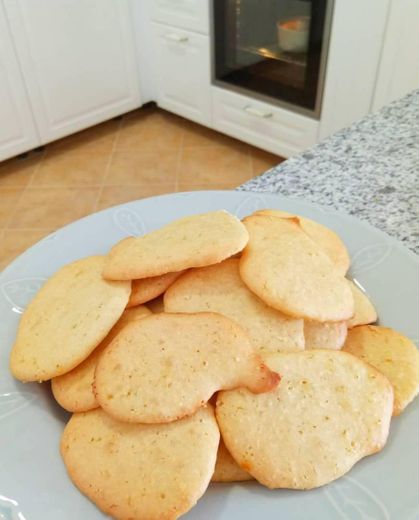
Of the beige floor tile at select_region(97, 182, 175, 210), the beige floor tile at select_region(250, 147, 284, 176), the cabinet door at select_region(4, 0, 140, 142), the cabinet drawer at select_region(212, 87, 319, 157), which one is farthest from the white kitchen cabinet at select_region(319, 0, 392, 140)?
the cabinet door at select_region(4, 0, 140, 142)

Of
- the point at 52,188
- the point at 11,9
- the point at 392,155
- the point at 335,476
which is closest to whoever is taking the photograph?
the point at 335,476

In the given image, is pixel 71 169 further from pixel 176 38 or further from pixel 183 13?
pixel 183 13

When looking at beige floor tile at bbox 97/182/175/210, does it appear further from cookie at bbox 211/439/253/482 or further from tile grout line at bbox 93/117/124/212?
cookie at bbox 211/439/253/482

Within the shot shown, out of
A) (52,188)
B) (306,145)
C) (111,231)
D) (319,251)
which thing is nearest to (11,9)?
(52,188)

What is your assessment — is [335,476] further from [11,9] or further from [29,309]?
[11,9]

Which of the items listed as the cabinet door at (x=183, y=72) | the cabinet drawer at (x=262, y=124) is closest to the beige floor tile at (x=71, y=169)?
the cabinet door at (x=183, y=72)

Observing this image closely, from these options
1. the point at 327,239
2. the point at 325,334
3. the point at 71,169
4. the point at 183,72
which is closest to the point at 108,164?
the point at 71,169

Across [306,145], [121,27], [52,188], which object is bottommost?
[52,188]

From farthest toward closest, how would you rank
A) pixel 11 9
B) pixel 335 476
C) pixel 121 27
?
pixel 121 27, pixel 11 9, pixel 335 476
